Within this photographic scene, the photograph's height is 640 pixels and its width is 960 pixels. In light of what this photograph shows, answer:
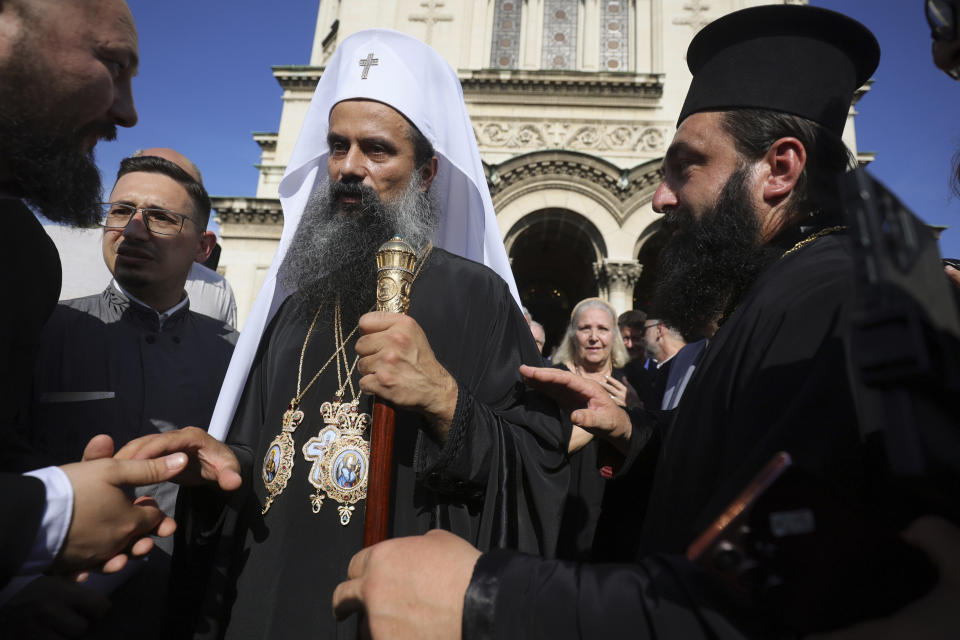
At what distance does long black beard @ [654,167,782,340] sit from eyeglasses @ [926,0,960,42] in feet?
2.01

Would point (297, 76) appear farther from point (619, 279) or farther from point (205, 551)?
point (205, 551)

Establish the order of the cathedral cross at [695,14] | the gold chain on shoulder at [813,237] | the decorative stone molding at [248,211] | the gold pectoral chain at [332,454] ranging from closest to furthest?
the gold chain on shoulder at [813,237] → the gold pectoral chain at [332,454] → the decorative stone molding at [248,211] → the cathedral cross at [695,14]

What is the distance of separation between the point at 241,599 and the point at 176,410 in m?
1.20

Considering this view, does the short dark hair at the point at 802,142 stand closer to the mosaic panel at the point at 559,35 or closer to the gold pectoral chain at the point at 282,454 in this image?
the gold pectoral chain at the point at 282,454

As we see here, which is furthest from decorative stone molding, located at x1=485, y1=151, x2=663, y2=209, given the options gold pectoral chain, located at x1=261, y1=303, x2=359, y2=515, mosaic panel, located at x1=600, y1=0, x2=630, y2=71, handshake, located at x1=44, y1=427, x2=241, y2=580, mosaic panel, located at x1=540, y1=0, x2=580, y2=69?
handshake, located at x1=44, y1=427, x2=241, y2=580

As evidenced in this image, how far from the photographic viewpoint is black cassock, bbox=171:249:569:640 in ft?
5.70

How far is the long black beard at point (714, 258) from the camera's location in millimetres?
1780

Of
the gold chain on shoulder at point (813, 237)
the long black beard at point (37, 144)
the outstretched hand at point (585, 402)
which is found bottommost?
the outstretched hand at point (585, 402)

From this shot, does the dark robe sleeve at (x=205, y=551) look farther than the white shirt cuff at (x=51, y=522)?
Yes

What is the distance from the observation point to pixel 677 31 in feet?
53.0

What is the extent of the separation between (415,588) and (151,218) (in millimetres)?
2861

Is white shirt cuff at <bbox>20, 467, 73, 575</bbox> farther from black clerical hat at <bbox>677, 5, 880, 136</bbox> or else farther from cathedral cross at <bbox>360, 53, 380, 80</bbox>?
black clerical hat at <bbox>677, 5, 880, 136</bbox>

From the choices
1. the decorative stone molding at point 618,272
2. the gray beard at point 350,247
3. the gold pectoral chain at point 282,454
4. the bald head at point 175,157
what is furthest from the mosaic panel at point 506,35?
the gold pectoral chain at point 282,454

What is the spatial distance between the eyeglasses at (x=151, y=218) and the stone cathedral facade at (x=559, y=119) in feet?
35.9
